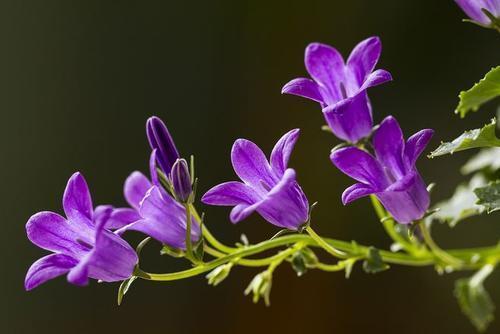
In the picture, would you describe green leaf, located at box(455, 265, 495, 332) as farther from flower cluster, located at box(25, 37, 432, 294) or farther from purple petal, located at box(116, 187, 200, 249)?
purple petal, located at box(116, 187, 200, 249)

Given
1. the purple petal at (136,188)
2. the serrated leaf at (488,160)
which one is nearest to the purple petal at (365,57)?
the purple petal at (136,188)

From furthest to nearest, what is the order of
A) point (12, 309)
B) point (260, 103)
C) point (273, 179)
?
1. point (260, 103)
2. point (12, 309)
3. point (273, 179)

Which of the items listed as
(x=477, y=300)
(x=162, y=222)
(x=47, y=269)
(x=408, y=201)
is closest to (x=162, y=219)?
(x=162, y=222)

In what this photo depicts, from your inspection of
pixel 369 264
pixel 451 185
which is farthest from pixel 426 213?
pixel 451 185

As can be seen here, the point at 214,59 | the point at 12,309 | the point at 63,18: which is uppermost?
the point at 63,18

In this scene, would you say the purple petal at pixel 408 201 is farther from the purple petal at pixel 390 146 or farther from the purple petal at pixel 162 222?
the purple petal at pixel 162 222

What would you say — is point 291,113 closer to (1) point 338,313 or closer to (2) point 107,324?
(1) point 338,313
